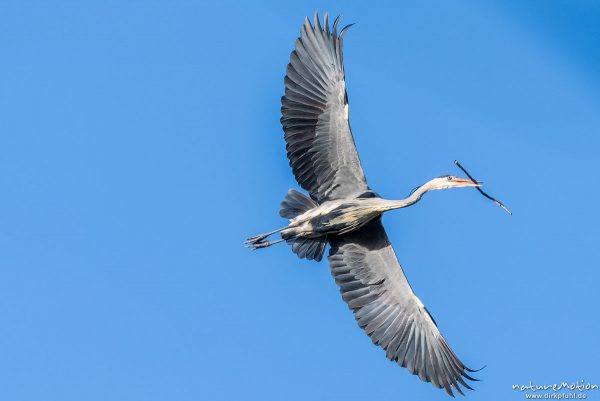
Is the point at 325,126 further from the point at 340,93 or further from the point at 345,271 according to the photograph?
the point at 345,271

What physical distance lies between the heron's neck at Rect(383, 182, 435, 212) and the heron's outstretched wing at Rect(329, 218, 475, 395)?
67 centimetres

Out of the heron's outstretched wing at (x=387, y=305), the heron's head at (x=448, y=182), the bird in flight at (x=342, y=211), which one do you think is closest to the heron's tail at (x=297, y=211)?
the bird in flight at (x=342, y=211)

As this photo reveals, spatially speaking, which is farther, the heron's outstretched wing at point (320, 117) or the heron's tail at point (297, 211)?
the heron's tail at point (297, 211)

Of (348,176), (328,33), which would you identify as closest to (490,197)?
(348,176)

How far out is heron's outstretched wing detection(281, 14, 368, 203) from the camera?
43.3ft

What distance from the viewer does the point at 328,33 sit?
43.4ft

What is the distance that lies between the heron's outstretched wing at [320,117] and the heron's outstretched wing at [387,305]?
698 millimetres

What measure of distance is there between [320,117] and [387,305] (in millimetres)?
2400

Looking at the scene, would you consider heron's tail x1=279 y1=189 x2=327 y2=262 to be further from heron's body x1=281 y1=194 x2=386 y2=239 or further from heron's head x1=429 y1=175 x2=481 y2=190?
heron's head x1=429 y1=175 x2=481 y2=190

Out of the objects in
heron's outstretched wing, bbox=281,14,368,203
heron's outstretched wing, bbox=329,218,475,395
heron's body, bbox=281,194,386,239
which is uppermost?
heron's outstretched wing, bbox=281,14,368,203

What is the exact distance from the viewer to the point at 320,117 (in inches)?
519

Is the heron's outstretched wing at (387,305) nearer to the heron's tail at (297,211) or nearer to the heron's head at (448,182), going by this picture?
the heron's tail at (297,211)

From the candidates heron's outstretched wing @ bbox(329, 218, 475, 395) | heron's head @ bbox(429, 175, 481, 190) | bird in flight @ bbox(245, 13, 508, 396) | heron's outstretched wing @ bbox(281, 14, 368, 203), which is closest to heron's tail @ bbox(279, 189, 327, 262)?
bird in flight @ bbox(245, 13, 508, 396)

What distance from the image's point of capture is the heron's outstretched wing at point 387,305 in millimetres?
13555
